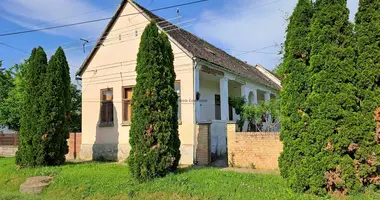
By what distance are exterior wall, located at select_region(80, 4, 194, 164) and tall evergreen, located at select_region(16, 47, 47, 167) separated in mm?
3056

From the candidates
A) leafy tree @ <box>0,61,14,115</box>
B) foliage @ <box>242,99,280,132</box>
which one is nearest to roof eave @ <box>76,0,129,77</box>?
foliage @ <box>242,99,280,132</box>

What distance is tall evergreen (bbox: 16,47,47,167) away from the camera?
1227cm

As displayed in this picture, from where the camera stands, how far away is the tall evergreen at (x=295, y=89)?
7125 mm

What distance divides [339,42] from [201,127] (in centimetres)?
673

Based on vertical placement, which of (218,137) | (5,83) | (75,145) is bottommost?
(75,145)

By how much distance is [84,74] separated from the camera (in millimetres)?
16312

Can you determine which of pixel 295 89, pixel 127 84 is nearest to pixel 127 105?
pixel 127 84

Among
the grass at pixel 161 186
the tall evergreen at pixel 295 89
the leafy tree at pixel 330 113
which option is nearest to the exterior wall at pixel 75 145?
the grass at pixel 161 186

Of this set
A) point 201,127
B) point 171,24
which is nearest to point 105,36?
point 171,24

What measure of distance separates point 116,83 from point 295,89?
32.3ft

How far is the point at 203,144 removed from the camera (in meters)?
12.5

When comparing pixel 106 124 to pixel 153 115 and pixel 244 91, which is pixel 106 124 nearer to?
pixel 153 115

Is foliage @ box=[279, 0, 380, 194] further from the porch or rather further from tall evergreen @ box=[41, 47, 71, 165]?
tall evergreen @ box=[41, 47, 71, 165]

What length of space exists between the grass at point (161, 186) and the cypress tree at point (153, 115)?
49 cm
